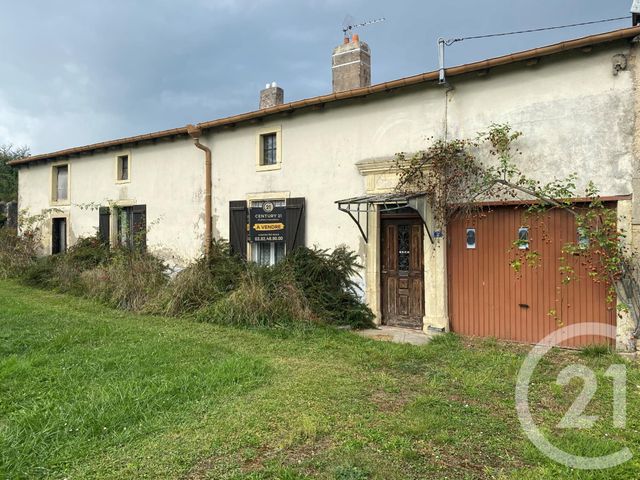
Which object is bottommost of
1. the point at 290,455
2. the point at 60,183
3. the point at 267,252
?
the point at 290,455

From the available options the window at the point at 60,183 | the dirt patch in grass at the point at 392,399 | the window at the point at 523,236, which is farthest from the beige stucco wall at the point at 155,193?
the dirt patch in grass at the point at 392,399

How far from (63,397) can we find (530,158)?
6622 millimetres

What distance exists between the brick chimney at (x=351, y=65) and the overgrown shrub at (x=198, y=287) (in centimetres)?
469

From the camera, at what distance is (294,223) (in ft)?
30.6

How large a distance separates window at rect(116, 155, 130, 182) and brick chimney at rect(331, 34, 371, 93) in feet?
22.0

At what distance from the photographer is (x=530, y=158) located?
264 inches

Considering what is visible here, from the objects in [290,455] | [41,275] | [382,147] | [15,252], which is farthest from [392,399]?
[15,252]

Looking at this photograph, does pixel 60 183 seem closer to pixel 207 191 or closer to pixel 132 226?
pixel 132 226

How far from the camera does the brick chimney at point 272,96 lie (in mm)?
12156

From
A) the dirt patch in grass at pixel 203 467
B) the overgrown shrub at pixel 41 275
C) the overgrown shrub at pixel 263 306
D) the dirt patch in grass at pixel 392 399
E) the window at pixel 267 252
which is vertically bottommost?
the dirt patch in grass at pixel 203 467

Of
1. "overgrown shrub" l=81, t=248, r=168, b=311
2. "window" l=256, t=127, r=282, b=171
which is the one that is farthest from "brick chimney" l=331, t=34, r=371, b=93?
"overgrown shrub" l=81, t=248, r=168, b=311

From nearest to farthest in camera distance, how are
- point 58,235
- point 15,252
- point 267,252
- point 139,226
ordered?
point 267,252, point 139,226, point 15,252, point 58,235

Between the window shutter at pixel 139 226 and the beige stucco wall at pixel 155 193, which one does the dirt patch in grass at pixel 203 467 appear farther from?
the window shutter at pixel 139 226

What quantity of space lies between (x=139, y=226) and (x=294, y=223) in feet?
18.2
